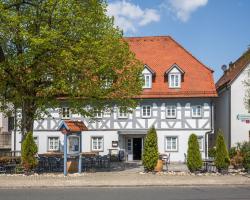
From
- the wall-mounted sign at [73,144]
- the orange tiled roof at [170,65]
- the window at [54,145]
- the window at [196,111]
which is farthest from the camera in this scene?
the window at [54,145]

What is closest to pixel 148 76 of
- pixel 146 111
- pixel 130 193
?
pixel 146 111

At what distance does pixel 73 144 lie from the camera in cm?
2666

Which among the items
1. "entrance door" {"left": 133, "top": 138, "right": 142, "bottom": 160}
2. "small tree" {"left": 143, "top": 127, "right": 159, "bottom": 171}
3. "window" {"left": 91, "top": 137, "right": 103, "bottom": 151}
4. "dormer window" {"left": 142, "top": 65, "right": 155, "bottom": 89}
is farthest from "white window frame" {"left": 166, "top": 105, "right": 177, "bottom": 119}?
"small tree" {"left": 143, "top": 127, "right": 159, "bottom": 171}

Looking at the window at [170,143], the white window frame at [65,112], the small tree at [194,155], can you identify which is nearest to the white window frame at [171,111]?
the window at [170,143]

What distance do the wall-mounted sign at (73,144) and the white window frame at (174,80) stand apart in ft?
54.4

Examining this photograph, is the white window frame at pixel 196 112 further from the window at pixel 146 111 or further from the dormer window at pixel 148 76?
the dormer window at pixel 148 76

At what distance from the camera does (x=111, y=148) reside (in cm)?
4162

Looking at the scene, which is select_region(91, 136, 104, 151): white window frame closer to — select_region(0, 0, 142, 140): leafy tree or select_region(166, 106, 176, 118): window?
select_region(166, 106, 176, 118): window

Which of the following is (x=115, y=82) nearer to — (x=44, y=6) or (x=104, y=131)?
(x=44, y=6)

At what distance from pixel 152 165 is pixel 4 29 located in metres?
10.4

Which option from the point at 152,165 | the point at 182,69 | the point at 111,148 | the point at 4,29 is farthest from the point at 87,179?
the point at 182,69

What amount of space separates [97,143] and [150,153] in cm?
1583

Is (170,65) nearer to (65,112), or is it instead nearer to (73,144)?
(65,112)

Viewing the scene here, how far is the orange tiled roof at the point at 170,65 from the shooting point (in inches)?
1623
